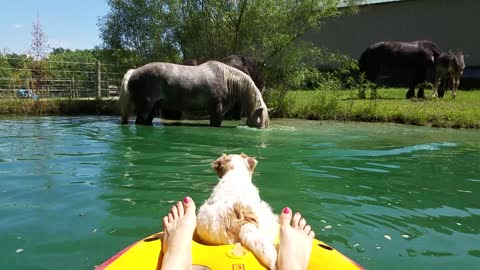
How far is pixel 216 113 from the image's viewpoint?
14.1 meters

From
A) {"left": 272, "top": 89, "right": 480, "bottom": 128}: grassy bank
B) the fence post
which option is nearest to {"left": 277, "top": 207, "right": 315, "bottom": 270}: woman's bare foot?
{"left": 272, "top": 89, "right": 480, "bottom": 128}: grassy bank

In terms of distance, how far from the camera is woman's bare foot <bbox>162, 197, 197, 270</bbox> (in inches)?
125

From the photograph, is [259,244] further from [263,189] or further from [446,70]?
[446,70]

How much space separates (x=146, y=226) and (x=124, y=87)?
9.45m

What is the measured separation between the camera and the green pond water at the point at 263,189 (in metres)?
4.33

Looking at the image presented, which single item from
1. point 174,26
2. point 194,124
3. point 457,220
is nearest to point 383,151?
point 457,220

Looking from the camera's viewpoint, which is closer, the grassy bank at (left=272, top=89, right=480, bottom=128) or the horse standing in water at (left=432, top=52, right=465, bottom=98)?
the grassy bank at (left=272, top=89, right=480, bottom=128)

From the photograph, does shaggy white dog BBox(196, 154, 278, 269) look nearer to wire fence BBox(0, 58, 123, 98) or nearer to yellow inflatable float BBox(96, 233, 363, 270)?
yellow inflatable float BBox(96, 233, 363, 270)

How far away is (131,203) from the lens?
558 cm

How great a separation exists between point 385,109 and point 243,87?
439 centimetres

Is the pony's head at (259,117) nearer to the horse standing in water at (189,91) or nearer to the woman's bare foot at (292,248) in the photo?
the horse standing in water at (189,91)

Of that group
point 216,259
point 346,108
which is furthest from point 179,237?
point 346,108

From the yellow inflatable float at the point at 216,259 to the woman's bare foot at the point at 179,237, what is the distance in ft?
0.24

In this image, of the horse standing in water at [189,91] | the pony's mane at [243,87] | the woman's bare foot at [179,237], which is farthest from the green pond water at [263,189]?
the pony's mane at [243,87]
